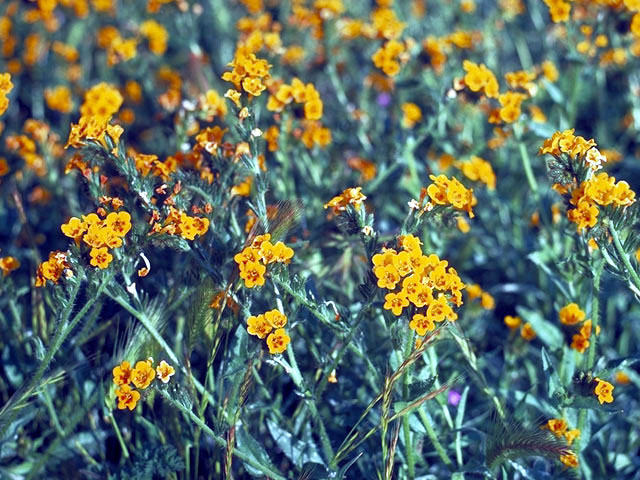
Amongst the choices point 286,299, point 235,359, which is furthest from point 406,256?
point 235,359

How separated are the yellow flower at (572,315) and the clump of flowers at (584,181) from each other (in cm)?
50

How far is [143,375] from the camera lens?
2428 mm

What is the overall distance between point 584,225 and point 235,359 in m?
1.35

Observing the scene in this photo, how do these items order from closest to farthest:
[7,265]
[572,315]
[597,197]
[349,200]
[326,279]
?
[597,197]
[349,200]
[572,315]
[7,265]
[326,279]

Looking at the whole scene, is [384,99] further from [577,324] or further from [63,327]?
[63,327]

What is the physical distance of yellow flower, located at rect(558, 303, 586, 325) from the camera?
2.87 metres

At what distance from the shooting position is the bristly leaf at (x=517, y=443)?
2250 millimetres

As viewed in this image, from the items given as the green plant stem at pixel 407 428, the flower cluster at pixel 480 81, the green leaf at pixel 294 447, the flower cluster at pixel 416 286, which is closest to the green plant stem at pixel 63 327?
the green leaf at pixel 294 447

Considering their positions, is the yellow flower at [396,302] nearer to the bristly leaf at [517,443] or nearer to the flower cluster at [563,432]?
the bristly leaf at [517,443]

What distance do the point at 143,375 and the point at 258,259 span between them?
0.56 m

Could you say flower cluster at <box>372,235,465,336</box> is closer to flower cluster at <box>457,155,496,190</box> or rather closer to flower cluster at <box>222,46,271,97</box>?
flower cluster at <box>222,46,271,97</box>

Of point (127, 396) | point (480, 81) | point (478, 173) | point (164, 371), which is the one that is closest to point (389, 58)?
point (480, 81)

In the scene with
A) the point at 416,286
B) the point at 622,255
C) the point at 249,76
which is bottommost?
the point at 622,255

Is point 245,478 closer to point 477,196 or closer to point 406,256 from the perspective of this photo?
point 406,256
